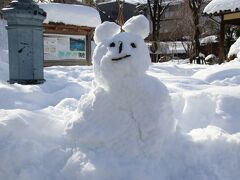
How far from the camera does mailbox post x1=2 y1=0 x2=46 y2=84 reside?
584cm

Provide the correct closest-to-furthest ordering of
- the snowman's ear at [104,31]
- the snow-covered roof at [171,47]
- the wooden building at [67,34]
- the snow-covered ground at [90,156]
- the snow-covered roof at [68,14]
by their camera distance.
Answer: the snow-covered ground at [90,156] < the snowman's ear at [104,31] < the wooden building at [67,34] < the snow-covered roof at [68,14] < the snow-covered roof at [171,47]

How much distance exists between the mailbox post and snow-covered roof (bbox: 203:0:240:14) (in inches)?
308

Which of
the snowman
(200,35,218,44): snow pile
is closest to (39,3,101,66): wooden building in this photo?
the snowman

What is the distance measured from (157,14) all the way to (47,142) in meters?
25.6

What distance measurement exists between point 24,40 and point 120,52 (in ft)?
11.5

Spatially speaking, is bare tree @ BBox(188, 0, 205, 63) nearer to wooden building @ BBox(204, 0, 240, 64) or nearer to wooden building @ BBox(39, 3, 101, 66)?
wooden building @ BBox(204, 0, 240, 64)

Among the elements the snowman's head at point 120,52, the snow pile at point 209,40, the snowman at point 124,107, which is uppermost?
the snow pile at point 209,40

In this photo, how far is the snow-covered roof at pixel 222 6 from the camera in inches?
461

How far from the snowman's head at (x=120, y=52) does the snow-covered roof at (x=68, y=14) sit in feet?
22.6

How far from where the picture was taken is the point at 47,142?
10.1 ft

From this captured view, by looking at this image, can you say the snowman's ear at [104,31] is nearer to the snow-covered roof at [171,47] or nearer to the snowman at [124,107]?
the snowman at [124,107]

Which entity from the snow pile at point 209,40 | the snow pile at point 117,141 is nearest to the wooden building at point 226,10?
the snow pile at point 117,141

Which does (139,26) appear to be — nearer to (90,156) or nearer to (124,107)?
(124,107)

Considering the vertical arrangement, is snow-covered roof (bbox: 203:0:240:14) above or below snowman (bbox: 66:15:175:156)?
above
